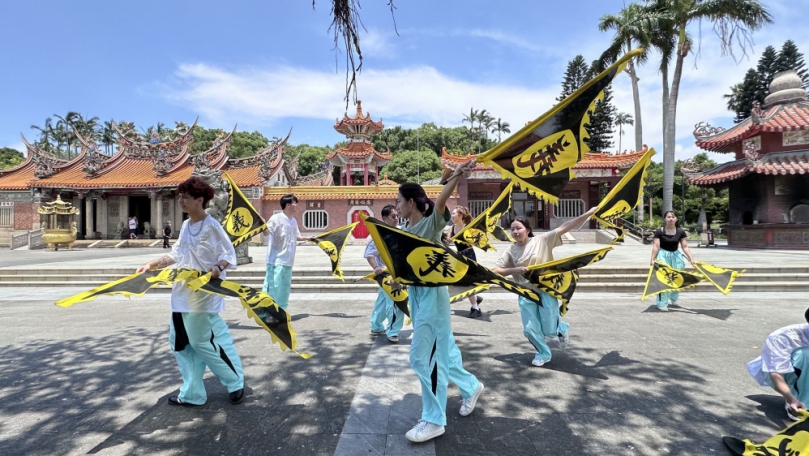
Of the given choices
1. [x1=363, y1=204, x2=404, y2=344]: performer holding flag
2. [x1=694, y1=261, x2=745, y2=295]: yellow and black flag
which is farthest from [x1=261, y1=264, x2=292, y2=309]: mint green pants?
[x1=694, y1=261, x2=745, y2=295]: yellow and black flag

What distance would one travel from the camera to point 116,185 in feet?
71.1

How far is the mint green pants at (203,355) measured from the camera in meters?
2.92

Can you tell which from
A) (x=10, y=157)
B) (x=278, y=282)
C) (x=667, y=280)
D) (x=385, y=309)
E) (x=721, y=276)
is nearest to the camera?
(x=385, y=309)

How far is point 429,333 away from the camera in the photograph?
2582 millimetres

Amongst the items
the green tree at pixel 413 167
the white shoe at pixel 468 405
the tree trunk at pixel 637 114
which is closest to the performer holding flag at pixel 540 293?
the white shoe at pixel 468 405

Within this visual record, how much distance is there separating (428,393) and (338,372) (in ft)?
4.80

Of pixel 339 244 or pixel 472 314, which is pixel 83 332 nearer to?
pixel 339 244

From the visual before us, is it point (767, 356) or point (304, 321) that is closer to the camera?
point (767, 356)

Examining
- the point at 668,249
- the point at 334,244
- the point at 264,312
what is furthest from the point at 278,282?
the point at 668,249

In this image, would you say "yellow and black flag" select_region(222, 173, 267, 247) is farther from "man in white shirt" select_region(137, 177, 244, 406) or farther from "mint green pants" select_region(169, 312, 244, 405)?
"mint green pants" select_region(169, 312, 244, 405)

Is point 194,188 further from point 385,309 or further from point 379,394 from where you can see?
point 385,309

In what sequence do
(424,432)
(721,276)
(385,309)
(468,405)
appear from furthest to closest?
(721,276)
(385,309)
(468,405)
(424,432)

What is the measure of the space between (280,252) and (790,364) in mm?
4932

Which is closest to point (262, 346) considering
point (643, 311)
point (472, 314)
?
point (472, 314)
